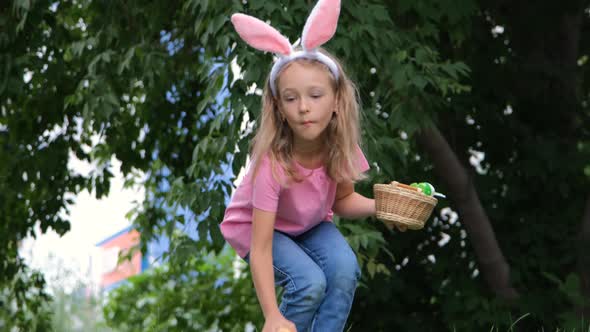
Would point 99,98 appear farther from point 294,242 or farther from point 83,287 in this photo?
point 83,287

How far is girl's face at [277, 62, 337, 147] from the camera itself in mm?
2748

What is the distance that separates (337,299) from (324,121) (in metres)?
0.54

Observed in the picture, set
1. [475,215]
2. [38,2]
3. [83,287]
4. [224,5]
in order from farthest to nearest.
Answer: [83,287] < [475,215] < [38,2] < [224,5]

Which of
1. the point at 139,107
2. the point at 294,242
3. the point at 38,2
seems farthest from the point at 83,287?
the point at 294,242

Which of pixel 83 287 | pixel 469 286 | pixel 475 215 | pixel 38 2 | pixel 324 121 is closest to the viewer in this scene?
pixel 324 121

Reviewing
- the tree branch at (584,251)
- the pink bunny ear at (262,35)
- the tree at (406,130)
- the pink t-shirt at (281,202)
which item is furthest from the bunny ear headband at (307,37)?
the tree branch at (584,251)

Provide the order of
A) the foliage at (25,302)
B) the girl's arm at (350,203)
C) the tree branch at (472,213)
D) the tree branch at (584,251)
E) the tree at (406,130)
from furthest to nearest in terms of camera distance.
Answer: the foliage at (25,302)
the tree branch at (584,251)
the tree branch at (472,213)
the tree at (406,130)
the girl's arm at (350,203)

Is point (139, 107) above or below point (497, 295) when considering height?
above

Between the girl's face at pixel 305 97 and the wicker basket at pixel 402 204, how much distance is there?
0.90ft

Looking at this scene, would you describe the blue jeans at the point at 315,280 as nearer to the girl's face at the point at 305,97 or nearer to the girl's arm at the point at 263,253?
the girl's arm at the point at 263,253

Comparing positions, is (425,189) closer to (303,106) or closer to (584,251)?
(303,106)

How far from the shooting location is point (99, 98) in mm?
4980

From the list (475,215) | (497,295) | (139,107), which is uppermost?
(139,107)

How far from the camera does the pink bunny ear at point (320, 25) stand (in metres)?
2.82
